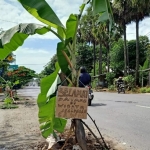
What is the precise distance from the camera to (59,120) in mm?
5445

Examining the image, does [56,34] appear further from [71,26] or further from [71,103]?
[71,103]

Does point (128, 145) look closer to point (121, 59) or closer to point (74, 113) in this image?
point (74, 113)

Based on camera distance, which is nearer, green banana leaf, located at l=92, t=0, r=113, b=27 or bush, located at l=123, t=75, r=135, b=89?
green banana leaf, located at l=92, t=0, r=113, b=27

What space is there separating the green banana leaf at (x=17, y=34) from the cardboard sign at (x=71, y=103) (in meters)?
1.03

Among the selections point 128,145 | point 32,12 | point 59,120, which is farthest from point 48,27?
point 128,145

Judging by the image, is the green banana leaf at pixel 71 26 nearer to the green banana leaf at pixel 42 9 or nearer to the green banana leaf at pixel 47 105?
the green banana leaf at pixel 42 9

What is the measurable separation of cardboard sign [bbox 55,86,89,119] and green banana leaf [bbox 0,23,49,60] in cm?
103

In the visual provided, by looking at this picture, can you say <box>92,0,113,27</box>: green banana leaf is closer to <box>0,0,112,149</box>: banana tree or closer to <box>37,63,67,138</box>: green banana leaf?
<box>0,0,112,149</box>: banana tree

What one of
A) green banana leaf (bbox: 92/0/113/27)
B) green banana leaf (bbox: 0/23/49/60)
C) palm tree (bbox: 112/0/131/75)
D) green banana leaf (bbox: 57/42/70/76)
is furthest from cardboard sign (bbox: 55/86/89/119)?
palm tree (bbox: 112/0/131/75)

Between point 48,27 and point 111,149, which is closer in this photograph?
point 48,27

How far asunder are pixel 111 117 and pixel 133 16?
21.7 m

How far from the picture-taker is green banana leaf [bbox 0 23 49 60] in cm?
421

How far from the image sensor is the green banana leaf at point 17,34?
4207mm

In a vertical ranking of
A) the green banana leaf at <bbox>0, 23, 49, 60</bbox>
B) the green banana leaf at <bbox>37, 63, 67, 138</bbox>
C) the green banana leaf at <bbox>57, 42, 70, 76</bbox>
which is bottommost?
the green banana leaf at <bbox>37, 63, 67, 138</bbox>
